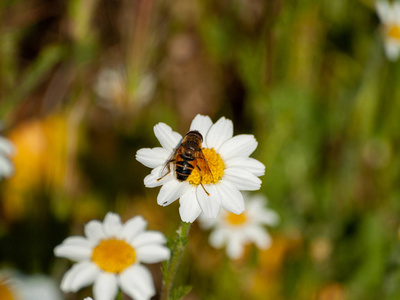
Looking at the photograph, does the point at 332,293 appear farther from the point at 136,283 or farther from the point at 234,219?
the point at 136,283

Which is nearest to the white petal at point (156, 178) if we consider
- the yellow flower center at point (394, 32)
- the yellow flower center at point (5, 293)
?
the yellow flower center at point (5, 293)

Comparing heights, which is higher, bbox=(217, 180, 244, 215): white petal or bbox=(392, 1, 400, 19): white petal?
bbox=(392, 1, 400, 19): white petal

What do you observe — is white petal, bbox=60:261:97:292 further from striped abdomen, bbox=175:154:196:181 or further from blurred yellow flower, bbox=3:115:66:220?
blurred yellow flower, bbox=3:115:66:220

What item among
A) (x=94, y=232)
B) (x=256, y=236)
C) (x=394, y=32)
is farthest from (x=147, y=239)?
(x=394, y=32)

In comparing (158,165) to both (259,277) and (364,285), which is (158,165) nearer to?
(259,277)

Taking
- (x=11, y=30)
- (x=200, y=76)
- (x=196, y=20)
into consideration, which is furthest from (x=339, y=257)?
(x=11, y=30)

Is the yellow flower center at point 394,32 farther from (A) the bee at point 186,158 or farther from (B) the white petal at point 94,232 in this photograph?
(B) the white petal at point 94,232

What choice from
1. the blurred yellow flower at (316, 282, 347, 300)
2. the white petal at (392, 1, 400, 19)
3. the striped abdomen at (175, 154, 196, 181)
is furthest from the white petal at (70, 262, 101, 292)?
the white petal at (392, 1, 400, 19)
